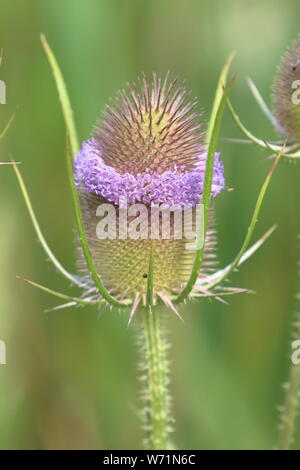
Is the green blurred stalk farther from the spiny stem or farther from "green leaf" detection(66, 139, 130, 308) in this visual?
"green leaf" detection(66, 139, 130, 308)

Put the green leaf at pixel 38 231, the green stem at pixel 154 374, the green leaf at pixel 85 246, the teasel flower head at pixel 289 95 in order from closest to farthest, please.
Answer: the green leaf at pixel 85 246 → the green leaf at pixel 38 231 → the green stem at pixel 154 374 → the teasel flower head at pixel 289 95

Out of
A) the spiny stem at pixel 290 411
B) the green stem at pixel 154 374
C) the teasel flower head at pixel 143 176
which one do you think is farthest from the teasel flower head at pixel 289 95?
the green stem at pixel 154 374

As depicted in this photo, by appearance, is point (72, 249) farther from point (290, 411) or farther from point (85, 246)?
point (85, 246)

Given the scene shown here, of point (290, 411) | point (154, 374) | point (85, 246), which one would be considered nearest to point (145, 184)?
point (85, 246)

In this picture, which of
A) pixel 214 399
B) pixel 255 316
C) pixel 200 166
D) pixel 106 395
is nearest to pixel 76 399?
pixel 106 395

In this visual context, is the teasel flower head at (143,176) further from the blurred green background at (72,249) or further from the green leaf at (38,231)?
the blurred green background at (72,249)

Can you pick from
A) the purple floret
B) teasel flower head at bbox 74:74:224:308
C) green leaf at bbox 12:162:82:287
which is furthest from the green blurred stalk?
green leaf at bbox 12:162:82:287
